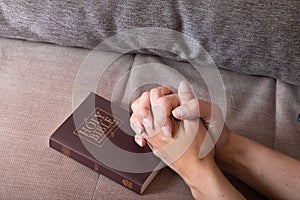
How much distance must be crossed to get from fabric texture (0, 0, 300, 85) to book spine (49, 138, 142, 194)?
13.4 inches

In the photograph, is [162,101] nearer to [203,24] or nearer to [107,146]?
[107,146]

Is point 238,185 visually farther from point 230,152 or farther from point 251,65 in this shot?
point 251,65

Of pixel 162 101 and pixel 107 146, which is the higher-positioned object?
pixel 162 101

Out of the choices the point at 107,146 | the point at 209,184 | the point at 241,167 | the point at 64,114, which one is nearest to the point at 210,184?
the point at 209,184

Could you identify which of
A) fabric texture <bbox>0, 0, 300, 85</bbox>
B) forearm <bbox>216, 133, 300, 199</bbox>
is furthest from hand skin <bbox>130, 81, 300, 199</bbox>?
fabric texture <bbox>0, 0, 300, 85</bbox>

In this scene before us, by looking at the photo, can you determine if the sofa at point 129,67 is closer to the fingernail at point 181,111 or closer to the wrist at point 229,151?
the wrist at point 229,151

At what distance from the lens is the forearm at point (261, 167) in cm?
78

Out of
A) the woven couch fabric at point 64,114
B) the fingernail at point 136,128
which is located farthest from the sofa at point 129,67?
the fingernail at point 136,128

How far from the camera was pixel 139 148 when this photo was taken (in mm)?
821

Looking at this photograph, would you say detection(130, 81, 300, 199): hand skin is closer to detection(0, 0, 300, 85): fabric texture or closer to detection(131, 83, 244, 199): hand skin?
detection(131, 83, 244, 199): hand skin

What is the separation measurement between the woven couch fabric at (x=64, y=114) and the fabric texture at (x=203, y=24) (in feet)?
0.15

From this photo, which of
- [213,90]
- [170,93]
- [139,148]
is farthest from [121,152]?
[213,90]

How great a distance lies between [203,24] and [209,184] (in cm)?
40

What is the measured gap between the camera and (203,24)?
0.95 m
